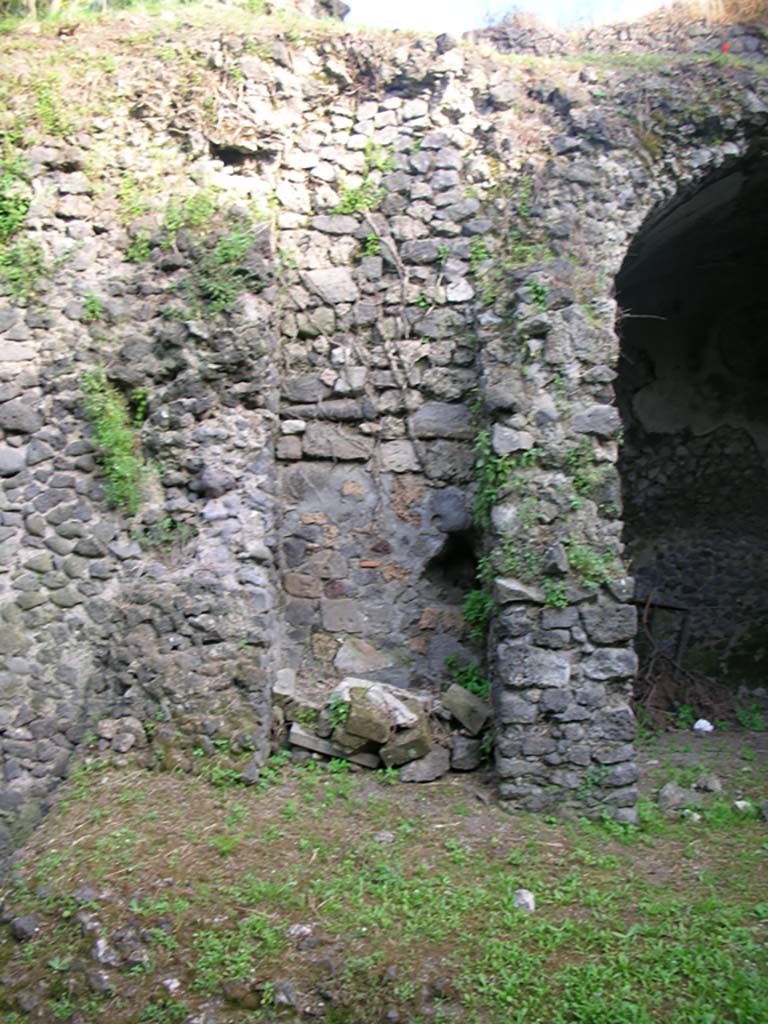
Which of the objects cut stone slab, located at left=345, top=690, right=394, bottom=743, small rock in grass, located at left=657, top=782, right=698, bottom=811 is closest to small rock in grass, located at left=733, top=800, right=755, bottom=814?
small rock in grass, located at left=657, top=782, right=698, bottom=811

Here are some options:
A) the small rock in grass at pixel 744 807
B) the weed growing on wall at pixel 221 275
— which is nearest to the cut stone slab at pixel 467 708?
the small rock in grass at pixel 744 807

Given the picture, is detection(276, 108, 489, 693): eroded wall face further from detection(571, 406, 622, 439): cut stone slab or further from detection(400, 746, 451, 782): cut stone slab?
detection(571, 406, 622, 439): cut stone slab

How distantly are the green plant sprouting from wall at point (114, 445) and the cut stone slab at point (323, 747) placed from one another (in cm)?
165

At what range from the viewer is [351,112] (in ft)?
19.9

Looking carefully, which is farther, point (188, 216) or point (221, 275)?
point (188, 216)

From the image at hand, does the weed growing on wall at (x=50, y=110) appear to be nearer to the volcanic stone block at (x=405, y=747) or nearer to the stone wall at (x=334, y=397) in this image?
the stone wall at (x=334, y=397)

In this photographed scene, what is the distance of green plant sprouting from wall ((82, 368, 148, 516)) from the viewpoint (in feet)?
16.9

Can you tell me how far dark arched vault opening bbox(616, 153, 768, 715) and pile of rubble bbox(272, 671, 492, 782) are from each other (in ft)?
11.8

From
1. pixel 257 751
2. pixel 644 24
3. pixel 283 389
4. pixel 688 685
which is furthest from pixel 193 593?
pixel 644 24

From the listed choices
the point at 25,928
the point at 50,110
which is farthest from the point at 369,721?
the point at 50,110

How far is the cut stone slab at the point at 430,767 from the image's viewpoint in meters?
4.76

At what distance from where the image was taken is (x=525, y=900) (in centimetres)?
369

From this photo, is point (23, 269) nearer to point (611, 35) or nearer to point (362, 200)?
point (362, 200)

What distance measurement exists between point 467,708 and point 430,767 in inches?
16.4
